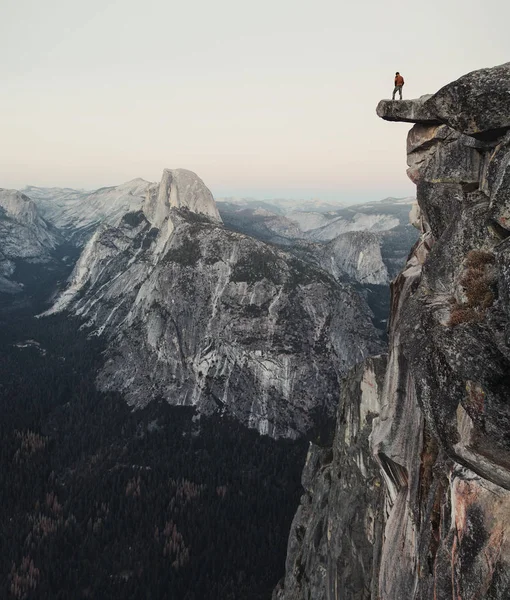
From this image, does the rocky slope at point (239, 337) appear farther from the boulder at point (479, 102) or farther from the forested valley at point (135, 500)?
the boulder at point (479, 102)

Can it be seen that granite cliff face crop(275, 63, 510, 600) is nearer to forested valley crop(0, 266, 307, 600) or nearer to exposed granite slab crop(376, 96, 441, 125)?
exposed granite slab crop(376, 96, 441, 125)

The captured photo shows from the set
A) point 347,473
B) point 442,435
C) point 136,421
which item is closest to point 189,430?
point 136,421

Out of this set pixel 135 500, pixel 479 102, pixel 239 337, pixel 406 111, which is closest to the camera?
pixel 479 102

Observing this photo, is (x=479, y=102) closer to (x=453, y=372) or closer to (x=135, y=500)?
(x=453, y=372)

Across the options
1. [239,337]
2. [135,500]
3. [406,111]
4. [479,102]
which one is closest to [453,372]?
[479,102]

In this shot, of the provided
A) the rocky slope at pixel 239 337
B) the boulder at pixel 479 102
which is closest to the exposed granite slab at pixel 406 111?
the boulder at pixel 479 102

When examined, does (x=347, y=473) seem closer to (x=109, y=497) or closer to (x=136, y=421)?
(x=109, y=497)
